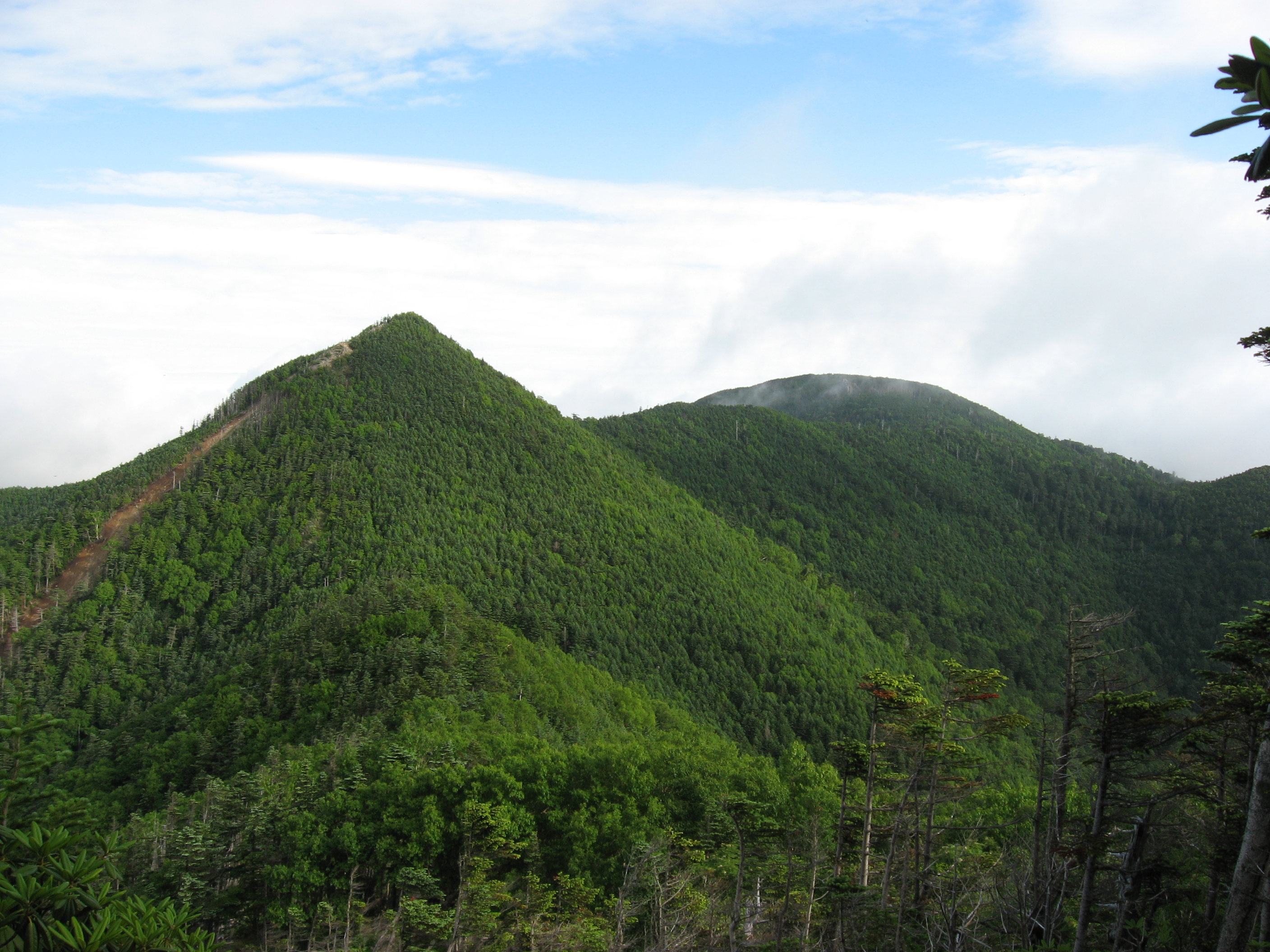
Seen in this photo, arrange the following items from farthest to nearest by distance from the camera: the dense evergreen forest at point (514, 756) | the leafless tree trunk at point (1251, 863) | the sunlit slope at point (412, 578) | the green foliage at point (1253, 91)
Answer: the sunlit slope at point (412, 578)
the dense evergreen forest at point (514, 756)
the leafless tree trunk at point (1251, 863)
the green foliage at point (1253, 91)

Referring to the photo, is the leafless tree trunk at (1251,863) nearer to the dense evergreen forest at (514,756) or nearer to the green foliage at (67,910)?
the dense evergreen forest at (514,756)

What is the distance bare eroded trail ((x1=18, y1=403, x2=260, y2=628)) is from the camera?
14750 centimetres

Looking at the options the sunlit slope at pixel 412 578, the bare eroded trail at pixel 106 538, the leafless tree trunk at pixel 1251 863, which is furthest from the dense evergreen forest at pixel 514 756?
the bare eroded trail at pixel 106 538

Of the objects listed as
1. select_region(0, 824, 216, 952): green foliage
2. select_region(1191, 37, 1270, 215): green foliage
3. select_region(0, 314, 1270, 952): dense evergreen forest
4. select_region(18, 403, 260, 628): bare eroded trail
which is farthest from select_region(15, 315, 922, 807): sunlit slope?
select_region(1191, 37, 1270, 215): green foliage

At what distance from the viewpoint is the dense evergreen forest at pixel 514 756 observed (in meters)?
19.9

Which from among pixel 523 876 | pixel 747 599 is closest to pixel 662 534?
pixel 747 599

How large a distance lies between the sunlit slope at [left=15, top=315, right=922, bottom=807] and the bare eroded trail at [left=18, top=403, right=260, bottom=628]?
4287 millimetres

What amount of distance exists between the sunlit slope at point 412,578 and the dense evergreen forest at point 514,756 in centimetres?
84

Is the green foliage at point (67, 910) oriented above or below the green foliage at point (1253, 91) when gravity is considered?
below

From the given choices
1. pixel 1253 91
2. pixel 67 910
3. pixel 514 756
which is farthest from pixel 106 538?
pixel 1253 91

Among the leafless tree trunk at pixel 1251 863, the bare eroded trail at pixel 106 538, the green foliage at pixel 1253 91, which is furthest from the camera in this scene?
the bare eroded trail at pixel 106 538

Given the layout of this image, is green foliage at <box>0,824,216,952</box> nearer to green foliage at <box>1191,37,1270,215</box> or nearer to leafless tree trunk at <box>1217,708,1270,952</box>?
green foliage at <box>1191,37,1270,215</box>

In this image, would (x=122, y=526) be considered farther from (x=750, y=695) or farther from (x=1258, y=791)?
(x=1258, y=791)

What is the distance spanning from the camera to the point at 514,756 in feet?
172
